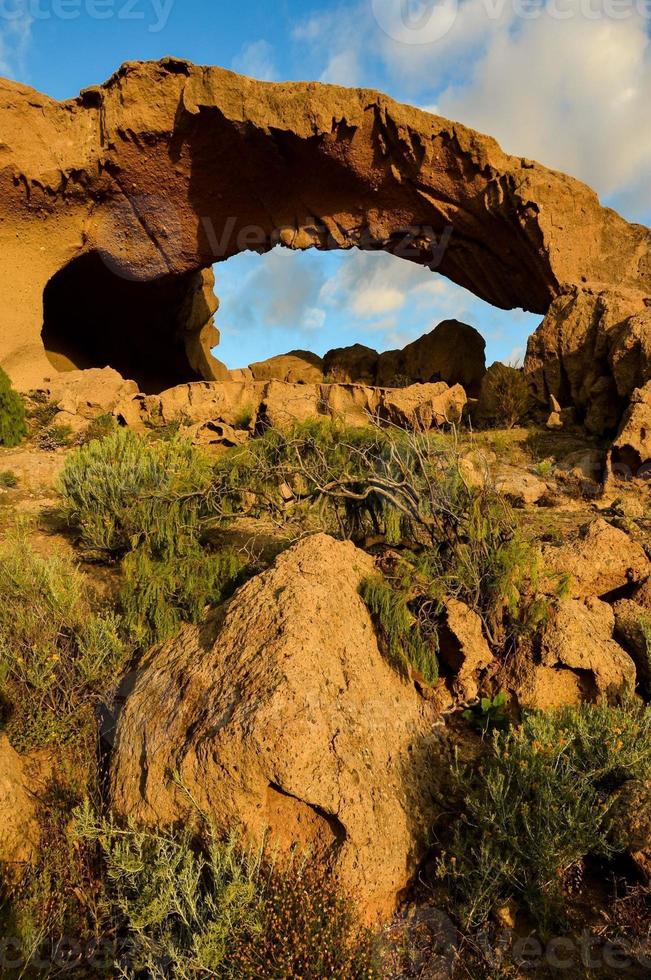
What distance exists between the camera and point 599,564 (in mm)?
5129

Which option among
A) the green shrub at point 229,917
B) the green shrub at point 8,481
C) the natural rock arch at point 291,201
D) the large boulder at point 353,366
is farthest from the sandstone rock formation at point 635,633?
the large boulder at point 353,366

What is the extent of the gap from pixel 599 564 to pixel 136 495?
516 centimetres

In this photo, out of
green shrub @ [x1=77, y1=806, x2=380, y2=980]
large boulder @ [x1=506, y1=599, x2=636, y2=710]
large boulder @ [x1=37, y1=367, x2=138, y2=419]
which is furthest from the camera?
large boulder @ [x1=37, y1=367, x2=138, y2=419]

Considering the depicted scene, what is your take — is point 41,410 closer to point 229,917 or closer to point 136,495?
point 136,495

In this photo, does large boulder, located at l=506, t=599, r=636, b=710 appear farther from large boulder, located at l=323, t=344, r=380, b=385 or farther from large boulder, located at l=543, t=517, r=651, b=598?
large boulder, located at l=323, t=344, r=380, b=385

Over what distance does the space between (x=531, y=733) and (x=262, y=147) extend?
14615mm

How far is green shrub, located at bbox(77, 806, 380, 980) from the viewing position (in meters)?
2.77

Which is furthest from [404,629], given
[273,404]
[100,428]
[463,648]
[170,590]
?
[100,428]

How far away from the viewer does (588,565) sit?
5.09m

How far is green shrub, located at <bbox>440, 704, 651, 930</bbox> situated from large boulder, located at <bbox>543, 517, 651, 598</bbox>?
1533 millimetres

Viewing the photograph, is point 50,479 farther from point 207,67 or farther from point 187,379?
point 187,379

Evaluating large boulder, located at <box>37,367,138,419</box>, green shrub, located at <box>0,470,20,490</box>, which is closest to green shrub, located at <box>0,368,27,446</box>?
large boulder, located at <box>37,367,138,419</box>

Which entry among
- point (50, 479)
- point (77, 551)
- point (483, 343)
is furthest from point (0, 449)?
point (483, 343)

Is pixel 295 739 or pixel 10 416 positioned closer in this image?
pixel 295 739
